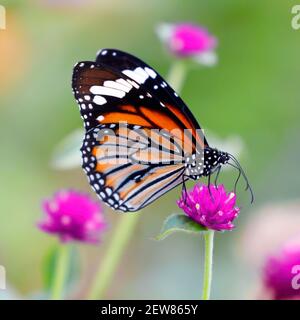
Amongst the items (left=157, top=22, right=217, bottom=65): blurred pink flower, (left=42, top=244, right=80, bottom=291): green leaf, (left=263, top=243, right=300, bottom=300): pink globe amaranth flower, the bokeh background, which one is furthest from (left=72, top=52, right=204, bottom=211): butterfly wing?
the bokeh background

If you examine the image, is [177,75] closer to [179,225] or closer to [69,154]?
[69,154]

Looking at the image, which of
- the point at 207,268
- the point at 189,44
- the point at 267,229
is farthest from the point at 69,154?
the point at 267,229

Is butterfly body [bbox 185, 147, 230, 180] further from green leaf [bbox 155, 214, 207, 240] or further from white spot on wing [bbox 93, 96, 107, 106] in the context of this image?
green leaf [bbox 155, 214, 207, 240]

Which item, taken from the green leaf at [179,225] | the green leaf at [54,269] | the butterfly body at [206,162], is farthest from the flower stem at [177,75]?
the green leaf at [179,225]

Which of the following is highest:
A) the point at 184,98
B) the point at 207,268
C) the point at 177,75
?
the point at 184,98

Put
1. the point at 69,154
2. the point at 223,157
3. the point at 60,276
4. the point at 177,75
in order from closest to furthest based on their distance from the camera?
the point at 60,276
the point at 223,157
the point at 69,154
the point at 177,75

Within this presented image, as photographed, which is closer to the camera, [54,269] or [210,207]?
[210,207]

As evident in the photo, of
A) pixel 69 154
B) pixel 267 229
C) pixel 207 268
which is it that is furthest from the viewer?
pixel 267 229

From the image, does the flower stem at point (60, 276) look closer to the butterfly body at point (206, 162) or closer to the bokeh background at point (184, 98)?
the butterfly body at point (206, 162)
